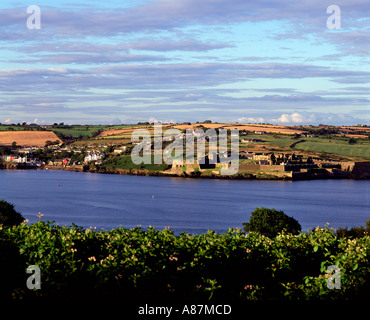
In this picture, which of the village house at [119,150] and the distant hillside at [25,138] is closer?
the village house at [119,150]

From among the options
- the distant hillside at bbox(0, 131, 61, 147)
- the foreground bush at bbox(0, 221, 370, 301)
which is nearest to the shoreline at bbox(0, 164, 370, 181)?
the distant hillside at bbox(0, 131, 61, 147)

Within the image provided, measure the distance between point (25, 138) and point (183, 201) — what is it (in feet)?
339

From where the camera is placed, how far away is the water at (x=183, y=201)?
56.6 metres

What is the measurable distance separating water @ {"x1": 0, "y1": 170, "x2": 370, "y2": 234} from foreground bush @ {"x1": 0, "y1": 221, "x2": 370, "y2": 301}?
37458mm

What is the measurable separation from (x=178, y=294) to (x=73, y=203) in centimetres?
6246

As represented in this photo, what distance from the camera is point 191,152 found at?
131 meters

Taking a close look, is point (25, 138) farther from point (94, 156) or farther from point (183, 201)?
point (183, 201)

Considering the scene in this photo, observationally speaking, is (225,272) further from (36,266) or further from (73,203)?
(73,203)

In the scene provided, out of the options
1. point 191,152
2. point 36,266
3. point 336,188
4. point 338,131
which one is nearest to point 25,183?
point 191,152

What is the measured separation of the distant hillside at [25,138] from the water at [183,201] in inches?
2278

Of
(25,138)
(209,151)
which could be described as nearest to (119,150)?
(209,151)

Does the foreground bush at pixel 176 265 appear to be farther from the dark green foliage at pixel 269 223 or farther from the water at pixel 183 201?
the water at pixel 183 201

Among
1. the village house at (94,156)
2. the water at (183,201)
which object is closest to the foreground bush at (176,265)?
the water at (183,201)

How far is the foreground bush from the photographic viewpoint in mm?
9547
